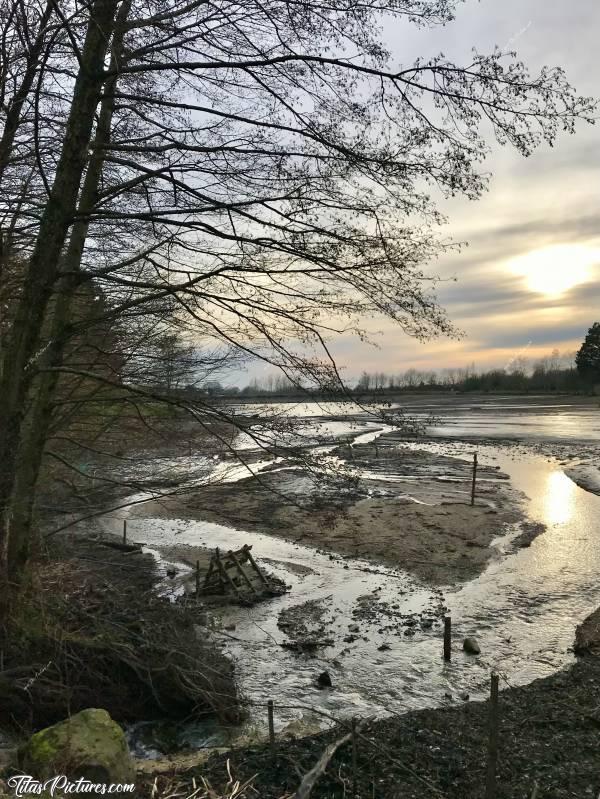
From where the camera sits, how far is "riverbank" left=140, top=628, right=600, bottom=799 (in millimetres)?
5273

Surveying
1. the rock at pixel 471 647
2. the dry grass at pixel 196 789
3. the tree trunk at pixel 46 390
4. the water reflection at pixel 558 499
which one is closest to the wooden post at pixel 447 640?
the rock at pixel 471 647

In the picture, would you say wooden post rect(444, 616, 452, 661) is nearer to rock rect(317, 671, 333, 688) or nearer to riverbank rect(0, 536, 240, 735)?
rock rect(317, 671, 333, 688)

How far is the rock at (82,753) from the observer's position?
4.41 m

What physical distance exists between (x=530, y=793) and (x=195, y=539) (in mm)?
14258

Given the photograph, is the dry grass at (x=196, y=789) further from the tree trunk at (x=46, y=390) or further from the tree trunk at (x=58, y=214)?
the tree trunk at (x=58, y=214)

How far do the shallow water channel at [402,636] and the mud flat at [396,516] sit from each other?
2.37ft

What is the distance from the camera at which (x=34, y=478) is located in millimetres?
8039

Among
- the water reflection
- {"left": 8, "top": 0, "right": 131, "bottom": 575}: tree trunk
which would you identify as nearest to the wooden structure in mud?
{"left": 8, "top": 0, "right": 131, "bottom": 575}: tree trunk

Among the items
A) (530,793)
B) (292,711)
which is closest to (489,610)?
(292,711)

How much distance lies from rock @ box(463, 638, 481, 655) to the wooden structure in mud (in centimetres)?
446

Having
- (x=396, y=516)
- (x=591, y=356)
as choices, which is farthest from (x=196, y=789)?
(x=591, y=356)

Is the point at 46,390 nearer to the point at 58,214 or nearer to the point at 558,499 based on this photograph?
the point at 58,214

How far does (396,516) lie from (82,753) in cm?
1632

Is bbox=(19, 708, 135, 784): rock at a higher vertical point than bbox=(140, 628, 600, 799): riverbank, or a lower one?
higher
